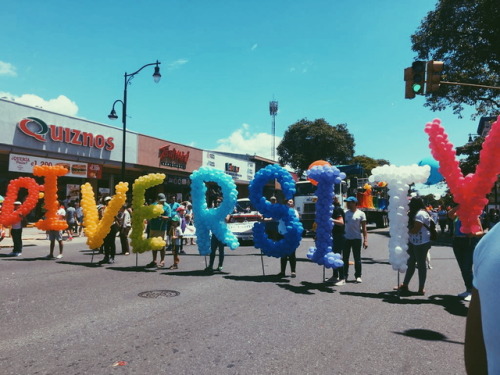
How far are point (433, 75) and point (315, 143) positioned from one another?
39.8 meters

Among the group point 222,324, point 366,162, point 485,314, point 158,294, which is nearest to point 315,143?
point 366,162

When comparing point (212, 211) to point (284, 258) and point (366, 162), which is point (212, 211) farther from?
point (366, 162)

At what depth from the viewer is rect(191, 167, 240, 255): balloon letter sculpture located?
31.6 ft

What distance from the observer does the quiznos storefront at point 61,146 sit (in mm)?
21234

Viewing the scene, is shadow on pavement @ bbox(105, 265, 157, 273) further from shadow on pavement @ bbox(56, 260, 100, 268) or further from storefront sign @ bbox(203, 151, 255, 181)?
storefront sign @ bbox(203, 151, 255, 181)

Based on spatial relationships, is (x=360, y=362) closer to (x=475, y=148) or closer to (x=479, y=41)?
(x=479, y=41)

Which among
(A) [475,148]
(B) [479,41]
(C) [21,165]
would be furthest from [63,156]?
(A) [475,148]

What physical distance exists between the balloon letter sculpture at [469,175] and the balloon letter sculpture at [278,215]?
123 inches

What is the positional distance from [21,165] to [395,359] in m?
22.9

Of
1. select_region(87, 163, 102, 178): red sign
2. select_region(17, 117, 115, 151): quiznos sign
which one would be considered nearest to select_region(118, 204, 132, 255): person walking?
select_region(17, 117, 115, 151): quiznos sign

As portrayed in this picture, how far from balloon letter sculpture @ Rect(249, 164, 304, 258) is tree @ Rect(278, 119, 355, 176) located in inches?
1633

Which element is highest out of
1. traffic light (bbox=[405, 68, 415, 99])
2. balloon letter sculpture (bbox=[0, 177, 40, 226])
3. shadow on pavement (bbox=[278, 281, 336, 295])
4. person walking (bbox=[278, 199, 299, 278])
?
traffic light (bbox=[405, 68, 415, 99])

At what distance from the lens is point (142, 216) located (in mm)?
9961

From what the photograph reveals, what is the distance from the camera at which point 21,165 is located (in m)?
21.7
